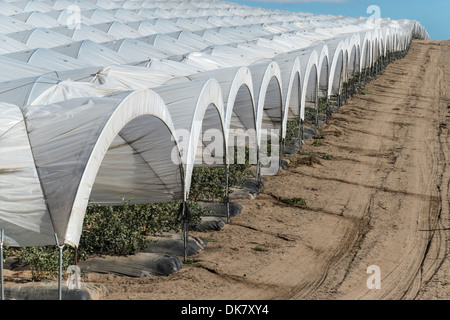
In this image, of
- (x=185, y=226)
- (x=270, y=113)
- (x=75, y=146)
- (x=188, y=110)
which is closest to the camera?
(x=75, y=146)

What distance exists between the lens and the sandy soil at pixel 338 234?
1080cm

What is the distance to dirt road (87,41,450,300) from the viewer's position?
426 inches

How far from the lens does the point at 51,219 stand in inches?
316

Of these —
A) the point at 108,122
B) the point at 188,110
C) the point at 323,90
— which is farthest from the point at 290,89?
the point at 108,122

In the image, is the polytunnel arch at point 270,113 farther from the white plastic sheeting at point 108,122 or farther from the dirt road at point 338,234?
the dirt road at point 338,234

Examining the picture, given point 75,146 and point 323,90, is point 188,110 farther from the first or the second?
point 323,90

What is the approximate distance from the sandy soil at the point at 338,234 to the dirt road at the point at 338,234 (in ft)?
0.08

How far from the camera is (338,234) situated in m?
14.3

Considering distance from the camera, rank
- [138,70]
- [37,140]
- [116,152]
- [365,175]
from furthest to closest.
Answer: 1. [365,175]
2. [138,70]
3. [116,152]
4. [37,140]

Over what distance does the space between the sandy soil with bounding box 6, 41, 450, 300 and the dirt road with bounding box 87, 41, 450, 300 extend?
0.02 meters

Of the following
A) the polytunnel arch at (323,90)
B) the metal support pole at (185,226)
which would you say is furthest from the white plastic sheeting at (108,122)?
the polytunnel arch at (323,90)
